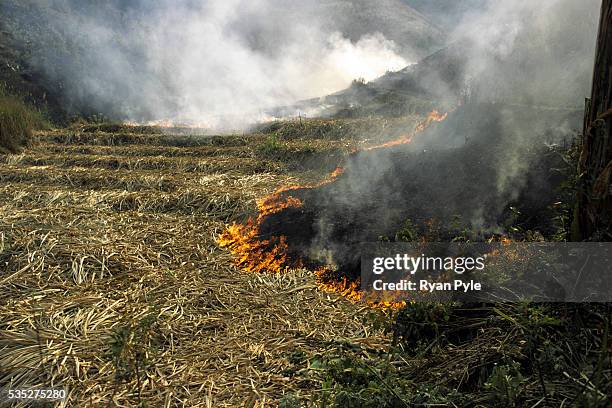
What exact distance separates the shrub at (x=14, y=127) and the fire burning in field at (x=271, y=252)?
7.54 m

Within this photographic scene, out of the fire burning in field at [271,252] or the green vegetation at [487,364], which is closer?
the green vegetation at [487,364]

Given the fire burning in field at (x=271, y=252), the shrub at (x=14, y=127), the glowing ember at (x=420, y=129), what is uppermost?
the shrub at (x=14, y=127)

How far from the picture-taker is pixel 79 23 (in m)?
18.7

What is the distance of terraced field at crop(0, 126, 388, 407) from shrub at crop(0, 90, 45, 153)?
12.6 feet

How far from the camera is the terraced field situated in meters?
2.53

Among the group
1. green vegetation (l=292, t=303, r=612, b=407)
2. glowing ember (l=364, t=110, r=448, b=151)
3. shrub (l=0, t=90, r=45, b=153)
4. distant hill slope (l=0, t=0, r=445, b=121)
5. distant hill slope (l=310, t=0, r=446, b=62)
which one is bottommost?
green vegetation (l=292, t=303, r=612, b=407)

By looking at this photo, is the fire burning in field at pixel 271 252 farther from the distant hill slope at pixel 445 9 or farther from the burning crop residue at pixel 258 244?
the distant hill slope at pixel 445 9

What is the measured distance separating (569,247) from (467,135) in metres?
4.17

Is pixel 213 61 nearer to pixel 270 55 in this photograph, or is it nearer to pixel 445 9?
pixel 270 55

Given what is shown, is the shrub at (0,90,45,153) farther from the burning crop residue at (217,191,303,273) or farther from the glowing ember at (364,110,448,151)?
the glowing ember at (364,110,448,151)

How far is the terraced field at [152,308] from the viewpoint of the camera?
99.5 inches

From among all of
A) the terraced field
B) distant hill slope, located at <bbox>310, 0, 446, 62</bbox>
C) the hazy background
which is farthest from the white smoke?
the terraced field

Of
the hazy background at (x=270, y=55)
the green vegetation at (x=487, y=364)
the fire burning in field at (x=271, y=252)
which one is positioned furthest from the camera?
the hazy background at (x=270, y=55)

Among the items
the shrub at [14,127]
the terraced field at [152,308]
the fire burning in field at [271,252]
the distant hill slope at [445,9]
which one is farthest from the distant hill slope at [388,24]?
the terraced field at [152,308]
